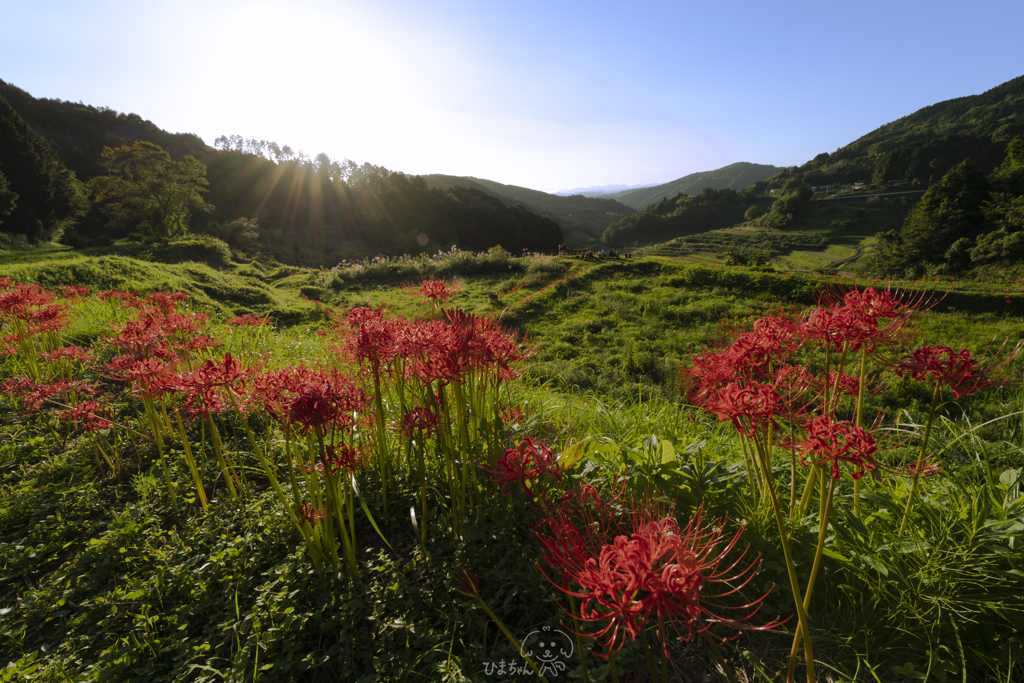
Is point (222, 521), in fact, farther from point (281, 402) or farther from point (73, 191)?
point (73, 191)

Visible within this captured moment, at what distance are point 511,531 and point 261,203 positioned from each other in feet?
206

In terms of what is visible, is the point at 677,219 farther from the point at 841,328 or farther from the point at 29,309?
the point at 29,309

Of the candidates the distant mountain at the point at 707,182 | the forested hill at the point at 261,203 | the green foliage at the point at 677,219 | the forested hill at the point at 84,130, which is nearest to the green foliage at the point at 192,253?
the forested hill at the point at 261,203

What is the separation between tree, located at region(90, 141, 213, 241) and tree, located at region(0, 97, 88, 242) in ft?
8.18

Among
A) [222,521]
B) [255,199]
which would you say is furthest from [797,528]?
[255,199]

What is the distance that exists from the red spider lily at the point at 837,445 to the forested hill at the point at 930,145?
110757mm

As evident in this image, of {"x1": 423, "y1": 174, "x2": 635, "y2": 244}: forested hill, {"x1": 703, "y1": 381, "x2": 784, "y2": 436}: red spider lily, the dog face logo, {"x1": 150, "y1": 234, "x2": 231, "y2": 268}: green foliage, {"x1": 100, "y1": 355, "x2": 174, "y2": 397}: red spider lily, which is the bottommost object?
the dog face logo

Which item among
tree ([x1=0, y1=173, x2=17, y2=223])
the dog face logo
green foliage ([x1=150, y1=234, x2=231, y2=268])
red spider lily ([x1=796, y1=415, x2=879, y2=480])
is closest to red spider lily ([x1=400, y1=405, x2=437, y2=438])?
the dog face logo

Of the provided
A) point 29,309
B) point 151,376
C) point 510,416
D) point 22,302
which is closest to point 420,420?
point 510,416

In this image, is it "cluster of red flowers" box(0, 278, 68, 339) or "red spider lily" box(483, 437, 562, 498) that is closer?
"red spider lily" box(483, 437, 562, 498)

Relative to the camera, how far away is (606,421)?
13.7ft

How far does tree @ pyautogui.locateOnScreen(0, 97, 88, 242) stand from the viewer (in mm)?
30297

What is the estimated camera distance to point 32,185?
31.4 metres

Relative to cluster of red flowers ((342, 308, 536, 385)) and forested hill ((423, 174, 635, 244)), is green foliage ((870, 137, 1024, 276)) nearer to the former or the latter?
cluster of red flowers ((342, 308, 536, 385))
